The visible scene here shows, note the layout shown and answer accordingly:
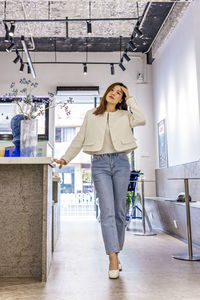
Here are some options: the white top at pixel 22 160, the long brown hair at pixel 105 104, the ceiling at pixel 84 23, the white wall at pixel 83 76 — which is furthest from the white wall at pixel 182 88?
the white top at pixel 22 160

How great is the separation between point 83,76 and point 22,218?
572cm

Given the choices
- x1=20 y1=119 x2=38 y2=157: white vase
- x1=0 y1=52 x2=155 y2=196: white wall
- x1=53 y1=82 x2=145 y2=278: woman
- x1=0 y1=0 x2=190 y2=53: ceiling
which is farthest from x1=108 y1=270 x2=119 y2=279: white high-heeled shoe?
x1=0 y1=52 x2=155 y2=196: white wall

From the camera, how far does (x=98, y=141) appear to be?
237cm

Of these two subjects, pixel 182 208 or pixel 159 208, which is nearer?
pixel 182 208

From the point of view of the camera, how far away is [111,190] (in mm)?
2338

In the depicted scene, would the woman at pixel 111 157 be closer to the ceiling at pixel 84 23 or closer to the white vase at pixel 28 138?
the white vase at pixel 28 138

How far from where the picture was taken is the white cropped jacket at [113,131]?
7.77 feet

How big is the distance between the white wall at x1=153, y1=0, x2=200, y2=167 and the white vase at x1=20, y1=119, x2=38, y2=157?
2.95 m

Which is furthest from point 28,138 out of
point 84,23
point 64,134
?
point 64,134

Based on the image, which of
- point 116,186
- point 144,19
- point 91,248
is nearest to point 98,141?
point 116,186

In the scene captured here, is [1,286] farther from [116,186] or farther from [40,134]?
[40,134]

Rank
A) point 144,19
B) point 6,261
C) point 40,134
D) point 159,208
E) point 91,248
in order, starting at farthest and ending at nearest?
point 40,134 → point 144,19 → point 159,208 → point 91,248 → point 6,261

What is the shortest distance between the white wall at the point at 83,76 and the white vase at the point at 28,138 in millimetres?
5013

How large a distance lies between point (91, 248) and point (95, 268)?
967mm
